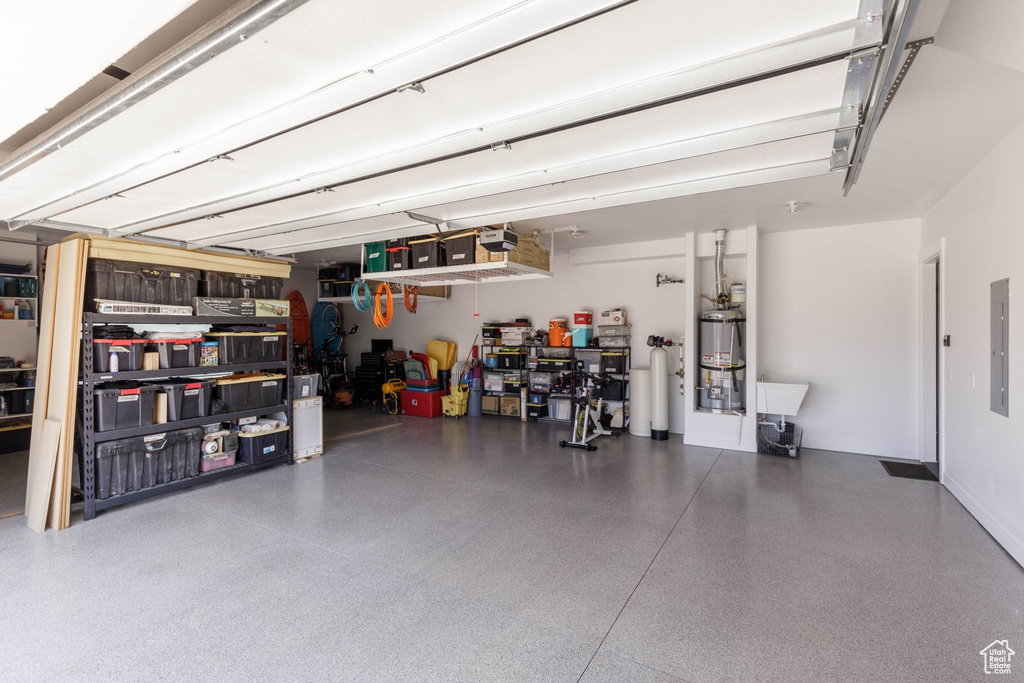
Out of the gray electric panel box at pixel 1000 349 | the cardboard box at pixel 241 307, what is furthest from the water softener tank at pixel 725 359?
the cardboard box at pixel 241 307

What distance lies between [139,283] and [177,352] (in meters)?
0.69

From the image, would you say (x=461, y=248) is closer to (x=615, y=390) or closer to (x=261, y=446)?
(x=261, y=446)

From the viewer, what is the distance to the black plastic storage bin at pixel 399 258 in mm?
5898

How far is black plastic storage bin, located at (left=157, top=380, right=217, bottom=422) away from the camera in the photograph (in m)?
4.43

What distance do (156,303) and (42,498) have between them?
177 centimetres

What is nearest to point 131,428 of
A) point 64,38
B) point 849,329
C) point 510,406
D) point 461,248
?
point 461,248

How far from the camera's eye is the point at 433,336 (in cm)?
968

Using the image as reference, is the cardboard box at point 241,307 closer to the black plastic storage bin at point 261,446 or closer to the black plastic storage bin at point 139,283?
the black plastic storage bin at point 139,283

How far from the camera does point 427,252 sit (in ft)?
18.9

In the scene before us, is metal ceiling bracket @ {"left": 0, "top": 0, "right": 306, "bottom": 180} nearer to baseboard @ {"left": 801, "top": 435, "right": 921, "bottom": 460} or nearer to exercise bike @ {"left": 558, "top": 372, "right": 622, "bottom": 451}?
exercise bike @ {"left": 558, "top": 372, "right": 622, "bottom": 451}

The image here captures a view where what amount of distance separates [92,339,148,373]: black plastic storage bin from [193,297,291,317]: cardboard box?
0.60 meters

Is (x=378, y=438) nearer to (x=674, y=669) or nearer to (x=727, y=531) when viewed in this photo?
(x=727, y=531)

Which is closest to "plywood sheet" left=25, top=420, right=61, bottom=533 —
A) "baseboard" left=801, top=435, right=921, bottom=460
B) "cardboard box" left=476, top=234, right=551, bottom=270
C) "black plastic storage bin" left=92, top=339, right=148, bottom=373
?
"black plastic storage bin" left=92, top=339, right=148, bottom=373

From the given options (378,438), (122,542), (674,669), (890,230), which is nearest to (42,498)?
Answer: (122,542)
